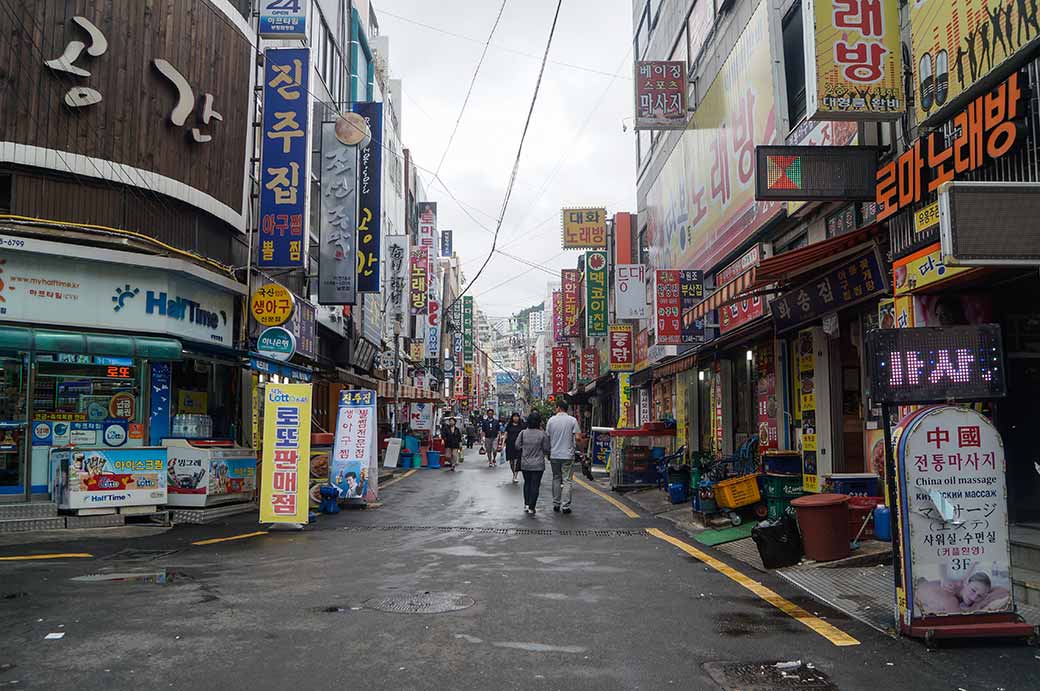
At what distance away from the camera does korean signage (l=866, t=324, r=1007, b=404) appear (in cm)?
550

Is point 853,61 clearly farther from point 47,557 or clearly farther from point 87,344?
point 87,344

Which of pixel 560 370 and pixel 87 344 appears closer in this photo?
pixel 87 344

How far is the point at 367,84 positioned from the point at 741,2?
22216mm

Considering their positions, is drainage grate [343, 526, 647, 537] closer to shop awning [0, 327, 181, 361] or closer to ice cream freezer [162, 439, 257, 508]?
ice cream freezer [162, 439, 257, 508]

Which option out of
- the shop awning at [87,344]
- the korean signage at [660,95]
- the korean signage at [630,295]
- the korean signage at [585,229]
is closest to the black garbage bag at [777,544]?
the shop awning at [87,344]

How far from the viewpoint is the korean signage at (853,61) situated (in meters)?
8.82

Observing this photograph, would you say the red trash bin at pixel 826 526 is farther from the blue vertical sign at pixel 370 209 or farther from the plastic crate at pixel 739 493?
the blue vertical sign at pixel 370 209

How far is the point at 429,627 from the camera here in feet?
19.0

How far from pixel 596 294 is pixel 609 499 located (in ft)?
67.6

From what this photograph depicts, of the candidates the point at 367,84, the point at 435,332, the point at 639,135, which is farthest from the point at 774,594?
the point at 435,332

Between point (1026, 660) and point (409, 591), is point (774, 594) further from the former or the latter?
point (409, 591)

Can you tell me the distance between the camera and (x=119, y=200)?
48.5 feet

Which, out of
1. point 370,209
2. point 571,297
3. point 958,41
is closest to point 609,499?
point 958,41

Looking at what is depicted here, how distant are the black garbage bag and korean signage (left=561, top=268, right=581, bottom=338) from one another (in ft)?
131
